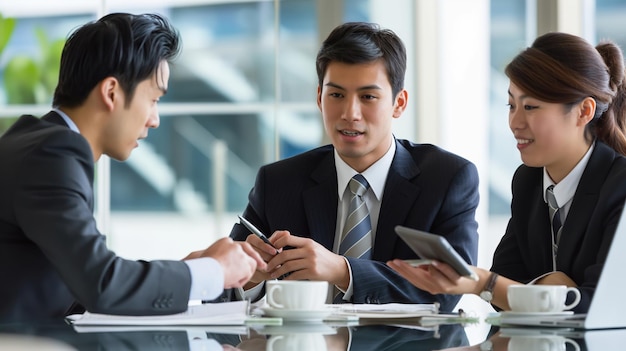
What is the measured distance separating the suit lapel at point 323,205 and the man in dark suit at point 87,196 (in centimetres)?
73

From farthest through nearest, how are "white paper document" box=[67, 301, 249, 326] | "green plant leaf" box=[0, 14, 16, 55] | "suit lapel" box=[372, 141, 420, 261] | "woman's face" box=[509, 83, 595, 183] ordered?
"green plant leaf" box=[0, 14, 16, 55] → "suit lapel" box=[372, 141, 420, 261] → "woman's face" box=[509, 83, 595, 183] → "white paper document" box=[67, 301, 249, 326]

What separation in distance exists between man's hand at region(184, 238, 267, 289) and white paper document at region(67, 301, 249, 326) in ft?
0.17

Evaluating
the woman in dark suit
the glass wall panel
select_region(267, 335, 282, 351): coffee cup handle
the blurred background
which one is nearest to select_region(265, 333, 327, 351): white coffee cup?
select_region(267, 335, 282, 351): coffee cup handle

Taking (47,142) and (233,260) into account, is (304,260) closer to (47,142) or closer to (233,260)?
(233,260)

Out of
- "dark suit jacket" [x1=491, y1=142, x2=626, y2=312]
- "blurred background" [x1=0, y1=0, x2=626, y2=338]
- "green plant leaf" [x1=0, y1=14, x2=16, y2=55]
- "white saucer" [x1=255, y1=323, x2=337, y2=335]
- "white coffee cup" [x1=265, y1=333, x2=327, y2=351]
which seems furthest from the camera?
"green plant leaf" [x1=0, y1=14, x2=16, y2=55]

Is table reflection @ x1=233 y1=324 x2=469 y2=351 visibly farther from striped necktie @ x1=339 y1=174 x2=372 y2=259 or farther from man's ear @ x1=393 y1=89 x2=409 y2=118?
man's ear @ x1=393 y1=89 x2=409 y2=118

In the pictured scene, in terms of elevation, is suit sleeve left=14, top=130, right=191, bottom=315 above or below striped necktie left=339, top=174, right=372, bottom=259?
above

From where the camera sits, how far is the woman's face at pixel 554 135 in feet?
8.06

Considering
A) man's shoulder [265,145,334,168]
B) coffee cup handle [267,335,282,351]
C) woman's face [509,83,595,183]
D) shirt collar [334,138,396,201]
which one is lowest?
coffee cup handle [267,335,282,351]

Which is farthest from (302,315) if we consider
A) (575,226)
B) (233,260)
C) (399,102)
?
(399,102)

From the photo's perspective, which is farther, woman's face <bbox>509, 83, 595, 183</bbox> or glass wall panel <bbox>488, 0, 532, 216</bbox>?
glass wall panel <bbox>488, 0, 532, 216</bbox>

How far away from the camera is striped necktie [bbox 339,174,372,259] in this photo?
104 inches

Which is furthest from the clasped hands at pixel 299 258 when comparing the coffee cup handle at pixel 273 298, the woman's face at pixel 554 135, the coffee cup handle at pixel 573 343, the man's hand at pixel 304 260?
the coffee cup handle at pixel 573 343

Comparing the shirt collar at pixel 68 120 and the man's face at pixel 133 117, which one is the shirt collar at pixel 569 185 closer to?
the man's face at pixel 133 117
